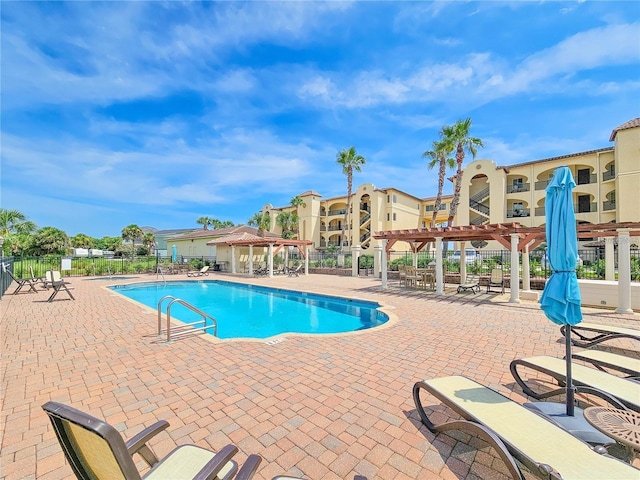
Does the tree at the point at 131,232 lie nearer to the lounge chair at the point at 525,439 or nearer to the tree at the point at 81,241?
the tree at the point at 81,241

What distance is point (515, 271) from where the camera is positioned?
34.3 ft

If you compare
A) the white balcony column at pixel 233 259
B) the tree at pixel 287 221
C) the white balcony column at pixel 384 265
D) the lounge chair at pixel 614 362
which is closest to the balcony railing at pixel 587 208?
the white balcony column at pixel 384 265

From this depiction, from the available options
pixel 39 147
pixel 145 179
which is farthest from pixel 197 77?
pixel 145 179

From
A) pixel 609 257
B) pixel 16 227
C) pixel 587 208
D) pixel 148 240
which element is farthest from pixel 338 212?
pixel 16 227

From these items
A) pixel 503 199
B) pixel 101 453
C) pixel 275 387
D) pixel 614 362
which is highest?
pixel 503 199

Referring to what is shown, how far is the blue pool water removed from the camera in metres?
8.91

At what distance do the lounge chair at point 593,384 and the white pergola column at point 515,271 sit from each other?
25.1 ft

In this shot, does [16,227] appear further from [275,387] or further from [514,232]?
[514,232]

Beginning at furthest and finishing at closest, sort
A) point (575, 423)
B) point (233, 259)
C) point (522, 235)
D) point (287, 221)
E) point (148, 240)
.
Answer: point (148, 240), point (287, 221), point (233, 259), point (522, 235), point (575, 423)

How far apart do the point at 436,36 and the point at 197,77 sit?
A: 911 centimetres

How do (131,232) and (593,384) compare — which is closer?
(593,384)

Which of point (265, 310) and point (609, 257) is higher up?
point (609, 257)

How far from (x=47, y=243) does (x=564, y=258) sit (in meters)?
45.9

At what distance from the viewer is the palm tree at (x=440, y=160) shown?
22.0 meters
